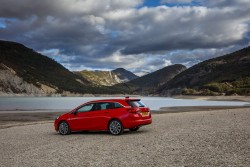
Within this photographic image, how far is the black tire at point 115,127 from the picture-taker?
18.0 metres

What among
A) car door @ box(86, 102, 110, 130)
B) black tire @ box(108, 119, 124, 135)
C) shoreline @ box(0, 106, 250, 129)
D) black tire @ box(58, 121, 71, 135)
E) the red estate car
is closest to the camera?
the red estate car

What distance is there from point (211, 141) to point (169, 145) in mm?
1975

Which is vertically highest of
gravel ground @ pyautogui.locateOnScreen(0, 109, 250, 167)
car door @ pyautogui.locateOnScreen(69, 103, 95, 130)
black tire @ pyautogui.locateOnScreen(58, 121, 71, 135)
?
car door @ pyautogui.locateOnScreen(69, 103, 95, 130)

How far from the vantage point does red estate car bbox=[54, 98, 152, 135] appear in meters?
17.9

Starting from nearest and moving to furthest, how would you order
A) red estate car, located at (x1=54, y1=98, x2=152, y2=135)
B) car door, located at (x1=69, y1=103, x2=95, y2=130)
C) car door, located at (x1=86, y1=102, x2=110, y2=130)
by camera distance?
red estate car, located at (x1=54, y1=98, x2=152, y2=135)
car door, located at (x1=86, y1=102, x2=110, y2=130)
car door, located at (x1=69, y1=103, x2=95, y2=130)

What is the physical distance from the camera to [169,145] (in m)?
13.6

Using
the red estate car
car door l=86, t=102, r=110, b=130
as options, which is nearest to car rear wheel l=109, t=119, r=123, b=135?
the red estate car

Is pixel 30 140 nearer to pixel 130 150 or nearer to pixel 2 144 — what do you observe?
pixel 2 144

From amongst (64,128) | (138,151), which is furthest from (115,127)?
(138,151)

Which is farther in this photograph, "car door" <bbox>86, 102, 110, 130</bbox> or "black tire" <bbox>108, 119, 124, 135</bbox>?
"car door" <bbox>86, 102, 110, 130</bbox>

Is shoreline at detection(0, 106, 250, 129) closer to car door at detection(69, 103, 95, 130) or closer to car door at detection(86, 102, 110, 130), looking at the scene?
car door at detection(69, 103, 95, 130)

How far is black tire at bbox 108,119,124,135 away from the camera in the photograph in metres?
18.0

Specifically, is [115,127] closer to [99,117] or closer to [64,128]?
[99,117]

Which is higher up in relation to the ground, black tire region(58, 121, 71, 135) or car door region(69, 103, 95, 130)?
car door region(69, 103, 95, 130)
